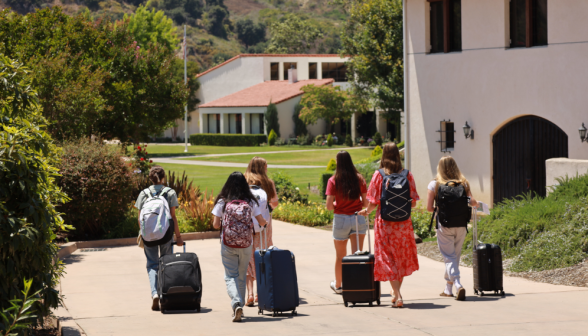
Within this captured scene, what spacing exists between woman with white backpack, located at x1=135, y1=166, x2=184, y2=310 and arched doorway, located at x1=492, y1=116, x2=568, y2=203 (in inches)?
419

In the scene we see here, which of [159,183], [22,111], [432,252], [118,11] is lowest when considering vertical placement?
[432,252]

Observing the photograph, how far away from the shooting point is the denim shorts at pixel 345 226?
8234 millimetres

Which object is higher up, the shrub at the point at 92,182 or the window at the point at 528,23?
the window at the point at 528,23

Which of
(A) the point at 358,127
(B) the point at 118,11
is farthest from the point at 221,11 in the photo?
(A) the point at 358,127

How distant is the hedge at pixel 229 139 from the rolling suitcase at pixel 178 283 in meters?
49.6

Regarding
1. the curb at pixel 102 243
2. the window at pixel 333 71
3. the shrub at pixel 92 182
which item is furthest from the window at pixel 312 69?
the shrub at pixel 92 182

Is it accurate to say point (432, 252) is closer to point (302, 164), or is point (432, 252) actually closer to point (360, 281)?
point (360, 281)

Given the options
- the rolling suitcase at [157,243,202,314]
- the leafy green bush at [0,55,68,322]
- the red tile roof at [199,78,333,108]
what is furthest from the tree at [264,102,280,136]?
the leafy green bush at [0,55,68,322]

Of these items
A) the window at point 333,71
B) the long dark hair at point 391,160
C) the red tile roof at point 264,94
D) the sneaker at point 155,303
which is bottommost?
the sneaker at point 155,303

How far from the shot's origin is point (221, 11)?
141000 millimetres

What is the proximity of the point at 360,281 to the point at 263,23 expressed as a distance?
14470 centimetres

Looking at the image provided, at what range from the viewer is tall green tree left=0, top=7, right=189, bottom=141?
1492cm

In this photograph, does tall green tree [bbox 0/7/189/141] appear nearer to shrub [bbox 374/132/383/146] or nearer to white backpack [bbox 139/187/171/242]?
white backpack [bbox 139/187/171/242]

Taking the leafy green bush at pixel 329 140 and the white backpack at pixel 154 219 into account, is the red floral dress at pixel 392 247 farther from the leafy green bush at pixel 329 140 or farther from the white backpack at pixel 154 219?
the leafy green bush at pixel 329 140
